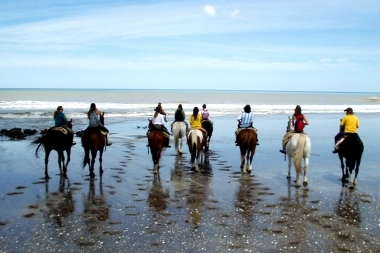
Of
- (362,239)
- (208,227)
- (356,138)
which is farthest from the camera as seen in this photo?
(356,138)

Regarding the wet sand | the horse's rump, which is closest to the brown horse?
the wet sand

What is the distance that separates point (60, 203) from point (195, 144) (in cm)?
483

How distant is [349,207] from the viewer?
336 inches

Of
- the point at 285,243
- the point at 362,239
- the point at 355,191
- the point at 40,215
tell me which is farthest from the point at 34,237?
the point at 355,191

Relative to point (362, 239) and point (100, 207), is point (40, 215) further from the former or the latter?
point (362, 239)

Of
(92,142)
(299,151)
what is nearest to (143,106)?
(92,142)

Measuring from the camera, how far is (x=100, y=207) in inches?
327

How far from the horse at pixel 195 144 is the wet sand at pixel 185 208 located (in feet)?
1.31

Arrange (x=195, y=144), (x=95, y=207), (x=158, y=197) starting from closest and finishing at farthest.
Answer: (x=95, y=207), (x=158, y=197), (x=195, y=144)

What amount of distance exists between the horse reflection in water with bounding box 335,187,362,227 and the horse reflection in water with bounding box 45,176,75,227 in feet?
16.8

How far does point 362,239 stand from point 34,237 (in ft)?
16.9

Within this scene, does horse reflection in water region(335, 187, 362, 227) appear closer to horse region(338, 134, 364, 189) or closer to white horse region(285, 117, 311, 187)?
horse region(338, 134, 364, 189)

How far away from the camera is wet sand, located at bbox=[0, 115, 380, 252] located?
6461 mm

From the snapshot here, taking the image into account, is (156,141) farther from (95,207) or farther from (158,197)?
(95,207)
